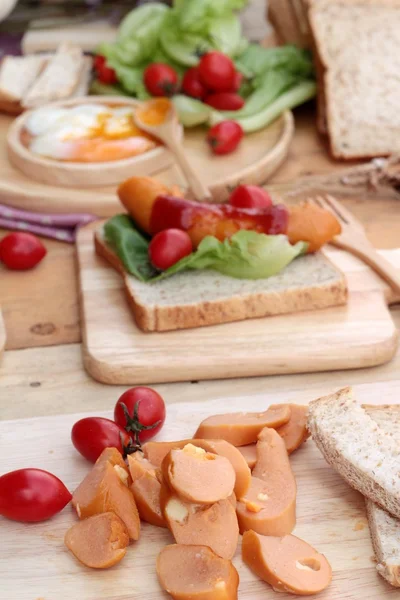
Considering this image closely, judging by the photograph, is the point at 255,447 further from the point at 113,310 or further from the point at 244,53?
the point at 244,53

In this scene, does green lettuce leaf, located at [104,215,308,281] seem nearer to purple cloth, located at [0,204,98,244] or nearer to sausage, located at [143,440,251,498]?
purple cloth, located at [0,204,98,244]

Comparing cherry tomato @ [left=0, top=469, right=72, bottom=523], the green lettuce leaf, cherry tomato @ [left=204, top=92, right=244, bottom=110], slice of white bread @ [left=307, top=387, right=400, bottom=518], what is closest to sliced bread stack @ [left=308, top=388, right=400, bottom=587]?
slice of white bread @ [left=307, top=387, right=400, bottom=518]

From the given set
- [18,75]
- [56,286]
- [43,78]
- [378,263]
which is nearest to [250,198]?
[378,263]

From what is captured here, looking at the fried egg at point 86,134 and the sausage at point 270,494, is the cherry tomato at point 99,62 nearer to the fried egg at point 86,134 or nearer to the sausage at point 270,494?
the fried egg at point 86,134

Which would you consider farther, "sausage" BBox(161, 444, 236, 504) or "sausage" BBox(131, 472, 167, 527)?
"sausage" BBox(131, 472, 167, 527)

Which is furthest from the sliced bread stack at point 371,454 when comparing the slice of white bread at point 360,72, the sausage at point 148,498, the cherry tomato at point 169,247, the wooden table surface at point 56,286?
the slice of white bread at point 360,72

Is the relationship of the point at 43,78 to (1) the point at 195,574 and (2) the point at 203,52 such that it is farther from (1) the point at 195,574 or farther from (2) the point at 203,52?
(1) the point at 195,574

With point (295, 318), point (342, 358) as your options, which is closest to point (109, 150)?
point (295, 318)
